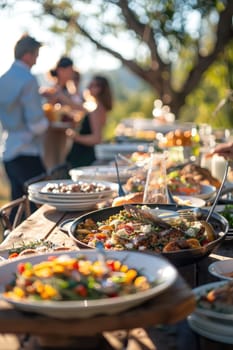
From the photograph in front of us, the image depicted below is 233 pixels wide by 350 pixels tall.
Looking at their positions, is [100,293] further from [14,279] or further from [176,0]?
[176,0]

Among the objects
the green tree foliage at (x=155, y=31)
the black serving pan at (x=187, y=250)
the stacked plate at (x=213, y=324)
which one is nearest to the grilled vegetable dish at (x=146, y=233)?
the black serving pan at (x=187, y=250)

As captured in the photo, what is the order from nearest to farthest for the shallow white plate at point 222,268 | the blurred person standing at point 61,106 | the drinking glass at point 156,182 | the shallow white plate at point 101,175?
the shallow white plate at point 222,268, the drinking glass at point 156,182, the shallow white plate at point 101,175, the blurred person standing at point 61,106

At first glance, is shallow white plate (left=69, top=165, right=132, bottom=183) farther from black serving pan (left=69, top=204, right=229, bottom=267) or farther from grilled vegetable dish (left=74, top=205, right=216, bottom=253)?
→ grilled vegetable dish (left=74, top=205, right=216, bottom=253)

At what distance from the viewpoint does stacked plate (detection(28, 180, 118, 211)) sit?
2.68 metres

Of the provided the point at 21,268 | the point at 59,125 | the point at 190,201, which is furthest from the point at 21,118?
the point at 21,268

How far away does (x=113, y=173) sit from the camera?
337 cm

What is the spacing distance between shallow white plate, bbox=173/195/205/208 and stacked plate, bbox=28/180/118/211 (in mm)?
305

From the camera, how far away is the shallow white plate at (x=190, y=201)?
8.18 feet

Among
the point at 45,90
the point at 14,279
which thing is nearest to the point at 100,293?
the point at 14,279

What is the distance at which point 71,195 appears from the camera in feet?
8.82

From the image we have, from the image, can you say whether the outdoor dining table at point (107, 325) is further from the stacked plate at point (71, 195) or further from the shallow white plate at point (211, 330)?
the stacked plate at point (71, 195)

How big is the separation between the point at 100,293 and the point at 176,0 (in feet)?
18.6

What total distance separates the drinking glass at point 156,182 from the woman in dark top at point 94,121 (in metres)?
3.07

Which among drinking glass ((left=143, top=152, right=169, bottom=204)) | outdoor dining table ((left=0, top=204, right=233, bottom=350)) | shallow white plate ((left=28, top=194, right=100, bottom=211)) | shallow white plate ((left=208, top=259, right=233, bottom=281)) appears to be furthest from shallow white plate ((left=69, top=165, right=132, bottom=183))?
outdoor dining table ((left=0, top=204, right=233, bottom=350))
